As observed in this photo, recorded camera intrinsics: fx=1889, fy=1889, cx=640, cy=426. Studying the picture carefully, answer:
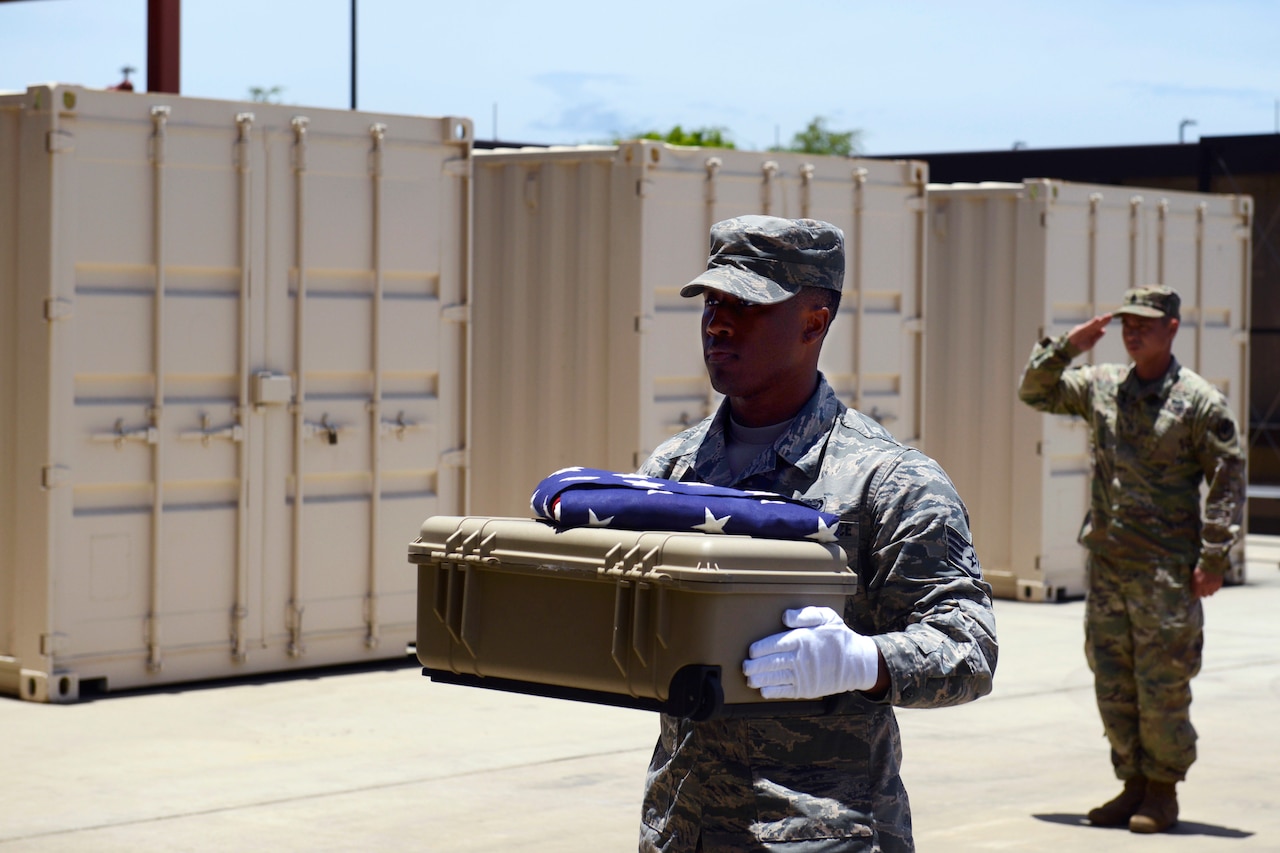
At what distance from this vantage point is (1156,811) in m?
6.70

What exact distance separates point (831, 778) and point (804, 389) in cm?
61

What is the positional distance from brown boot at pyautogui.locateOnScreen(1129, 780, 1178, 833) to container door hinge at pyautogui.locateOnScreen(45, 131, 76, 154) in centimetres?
525

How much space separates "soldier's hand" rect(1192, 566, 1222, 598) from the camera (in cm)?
681

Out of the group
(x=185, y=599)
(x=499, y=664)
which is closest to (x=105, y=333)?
(x=185, y=599)

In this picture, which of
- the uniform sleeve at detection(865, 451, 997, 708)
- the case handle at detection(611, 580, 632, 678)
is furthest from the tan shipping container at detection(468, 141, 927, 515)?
the case handle at detection(611, 580, 632, 678)

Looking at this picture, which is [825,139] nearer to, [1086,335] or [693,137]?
[693,137]

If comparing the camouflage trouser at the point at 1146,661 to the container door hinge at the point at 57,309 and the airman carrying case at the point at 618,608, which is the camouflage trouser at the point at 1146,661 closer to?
the airman carrying case at the point at 618,608

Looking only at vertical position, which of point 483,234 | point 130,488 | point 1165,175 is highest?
point 1165,175

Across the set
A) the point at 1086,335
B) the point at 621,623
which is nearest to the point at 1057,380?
the point at 1086,335

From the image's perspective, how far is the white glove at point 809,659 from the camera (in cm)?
254

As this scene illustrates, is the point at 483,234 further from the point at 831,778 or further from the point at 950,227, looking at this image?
the point at 831,778

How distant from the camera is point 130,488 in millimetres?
8633

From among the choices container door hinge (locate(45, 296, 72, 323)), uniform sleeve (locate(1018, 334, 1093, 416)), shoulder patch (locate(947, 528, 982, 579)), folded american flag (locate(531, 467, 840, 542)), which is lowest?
shoulder patch (locate(947, 528, 982, 579))

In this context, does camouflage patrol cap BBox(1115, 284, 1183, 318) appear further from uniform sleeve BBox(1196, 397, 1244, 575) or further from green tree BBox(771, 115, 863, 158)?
green tree BBox(771, 115, 863, 158)
